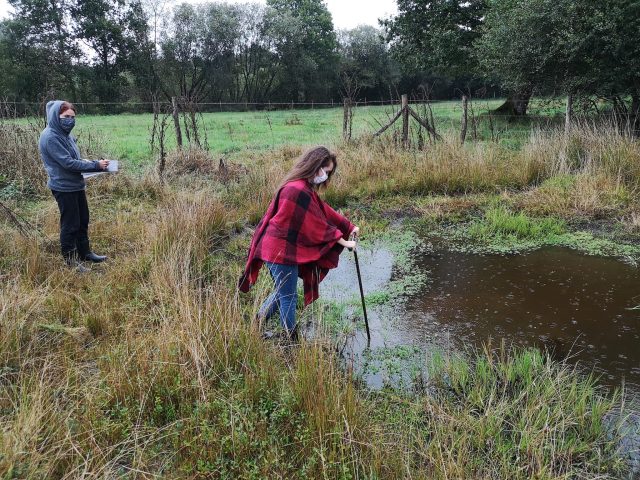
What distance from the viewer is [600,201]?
7.46 meters

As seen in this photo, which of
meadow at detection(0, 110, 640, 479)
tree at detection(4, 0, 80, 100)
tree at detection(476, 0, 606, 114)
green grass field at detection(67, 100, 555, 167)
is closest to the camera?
meadow at detection(0, 110, 640, 479)

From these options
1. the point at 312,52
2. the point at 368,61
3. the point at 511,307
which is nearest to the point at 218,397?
the point at 511,307

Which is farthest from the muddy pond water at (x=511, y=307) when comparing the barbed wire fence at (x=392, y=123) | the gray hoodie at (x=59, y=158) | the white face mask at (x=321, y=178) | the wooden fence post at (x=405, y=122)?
the wooden fence post at (x=405, y=122)

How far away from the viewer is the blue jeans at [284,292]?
366cm

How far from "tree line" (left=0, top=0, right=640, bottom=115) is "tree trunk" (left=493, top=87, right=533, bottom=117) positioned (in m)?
0.07

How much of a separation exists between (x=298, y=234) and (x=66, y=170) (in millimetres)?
2962

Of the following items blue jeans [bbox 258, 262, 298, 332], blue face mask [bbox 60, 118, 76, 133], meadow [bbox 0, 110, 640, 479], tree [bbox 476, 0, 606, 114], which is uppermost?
tree [bbox 476, 0, 606, 114]

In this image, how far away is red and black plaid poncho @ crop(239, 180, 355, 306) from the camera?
353 centimetres

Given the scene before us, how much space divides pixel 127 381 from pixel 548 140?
8782 millimetres

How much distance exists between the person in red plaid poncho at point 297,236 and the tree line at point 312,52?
7.44m

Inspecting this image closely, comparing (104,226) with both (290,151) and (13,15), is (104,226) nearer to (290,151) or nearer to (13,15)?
(290,151)

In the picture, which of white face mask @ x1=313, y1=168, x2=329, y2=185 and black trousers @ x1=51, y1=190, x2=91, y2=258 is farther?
black trousers @ x1=51, y1=190, x2=91, y2=258

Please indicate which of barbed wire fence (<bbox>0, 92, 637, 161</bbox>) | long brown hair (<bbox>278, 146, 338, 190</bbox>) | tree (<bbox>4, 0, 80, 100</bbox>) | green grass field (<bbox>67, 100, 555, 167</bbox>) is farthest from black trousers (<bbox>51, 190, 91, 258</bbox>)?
tree (<bbox>4, 0, 80, 100</bbox>)

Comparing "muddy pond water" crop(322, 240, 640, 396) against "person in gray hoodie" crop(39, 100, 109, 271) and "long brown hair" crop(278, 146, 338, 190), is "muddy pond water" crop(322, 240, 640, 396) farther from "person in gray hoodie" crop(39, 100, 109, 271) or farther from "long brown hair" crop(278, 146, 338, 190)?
"person in gray hoodie" crop(39, 100, 109, 271)
